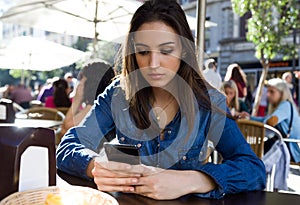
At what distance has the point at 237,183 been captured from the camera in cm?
117

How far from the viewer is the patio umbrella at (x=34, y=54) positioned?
657cm

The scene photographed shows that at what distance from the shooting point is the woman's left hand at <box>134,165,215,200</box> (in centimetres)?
107

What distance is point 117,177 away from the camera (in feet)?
3.58

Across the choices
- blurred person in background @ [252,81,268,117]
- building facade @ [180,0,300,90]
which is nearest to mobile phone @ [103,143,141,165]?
blurred person in background @ [252,81,268,117]

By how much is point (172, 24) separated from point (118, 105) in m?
0.40

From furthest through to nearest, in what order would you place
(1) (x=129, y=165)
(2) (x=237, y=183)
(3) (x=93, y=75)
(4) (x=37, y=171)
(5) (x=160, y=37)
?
1. (3) (x=93, y=75)
2. (5) (x=160, y=37)
3. (2) (x=237, y=183)
4. (1) (x=129, y=165)
5. (4) (x=37, y=171)

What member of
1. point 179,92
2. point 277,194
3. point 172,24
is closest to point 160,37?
point 172,24

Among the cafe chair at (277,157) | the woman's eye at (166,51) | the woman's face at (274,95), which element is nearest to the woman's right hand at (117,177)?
the woman's eye at (166,51)

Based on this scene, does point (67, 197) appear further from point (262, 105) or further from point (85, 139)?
point (262, 105)

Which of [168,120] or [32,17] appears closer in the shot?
[168,120]

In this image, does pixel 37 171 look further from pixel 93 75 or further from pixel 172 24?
pixel 93 75

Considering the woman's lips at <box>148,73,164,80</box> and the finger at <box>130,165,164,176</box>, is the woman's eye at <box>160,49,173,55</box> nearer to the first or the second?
the woman's lips at <box>148,73,164,80</box>

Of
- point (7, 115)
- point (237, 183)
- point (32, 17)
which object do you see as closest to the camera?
point (237, 183)

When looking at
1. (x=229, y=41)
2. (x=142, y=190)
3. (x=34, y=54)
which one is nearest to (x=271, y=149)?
(x=142, y=190)
